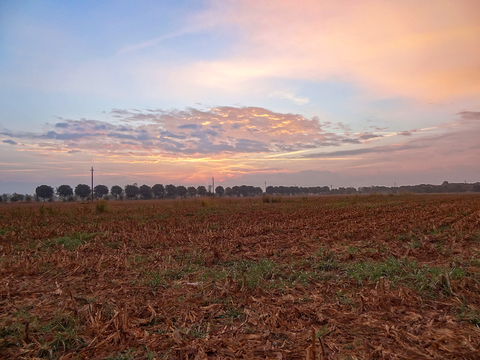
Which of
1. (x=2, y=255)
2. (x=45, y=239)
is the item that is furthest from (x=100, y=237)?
(x=2, y=255)

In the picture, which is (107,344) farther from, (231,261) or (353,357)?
(231,261)

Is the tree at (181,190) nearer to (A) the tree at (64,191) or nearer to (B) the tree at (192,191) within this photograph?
(B) the tree at (192,191)

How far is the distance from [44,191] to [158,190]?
40652 mm

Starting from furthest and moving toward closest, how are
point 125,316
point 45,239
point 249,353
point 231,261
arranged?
point 45,239
point 231,261
point 125,316
point 249,353

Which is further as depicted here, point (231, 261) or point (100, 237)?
point (100, 237)

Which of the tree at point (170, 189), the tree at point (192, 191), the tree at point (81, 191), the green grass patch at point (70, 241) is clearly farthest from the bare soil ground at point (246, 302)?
the tree at point (192, 191)

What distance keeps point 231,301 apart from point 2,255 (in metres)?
7.35

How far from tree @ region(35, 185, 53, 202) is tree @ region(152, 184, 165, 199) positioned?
36.8 metres

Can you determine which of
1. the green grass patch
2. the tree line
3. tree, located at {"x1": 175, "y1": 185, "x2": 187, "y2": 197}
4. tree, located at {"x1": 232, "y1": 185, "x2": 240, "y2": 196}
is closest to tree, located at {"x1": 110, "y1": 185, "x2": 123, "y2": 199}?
the tree line

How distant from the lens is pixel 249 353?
3.40 m

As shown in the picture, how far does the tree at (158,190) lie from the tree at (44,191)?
36.8m

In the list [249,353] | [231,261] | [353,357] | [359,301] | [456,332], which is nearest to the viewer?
[353,357]

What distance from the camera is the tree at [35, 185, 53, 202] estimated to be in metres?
107

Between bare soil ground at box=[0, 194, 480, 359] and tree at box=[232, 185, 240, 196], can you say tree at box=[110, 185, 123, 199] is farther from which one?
bare soil ground at box=[0, 194, 480, 359]
